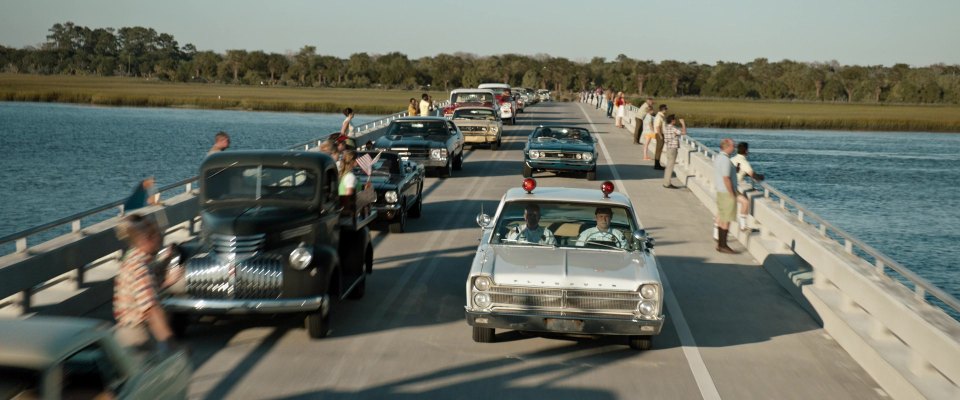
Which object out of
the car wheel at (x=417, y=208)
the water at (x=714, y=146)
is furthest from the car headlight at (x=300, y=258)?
the water at (x=714, y=146)

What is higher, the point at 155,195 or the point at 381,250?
the point at 155,195

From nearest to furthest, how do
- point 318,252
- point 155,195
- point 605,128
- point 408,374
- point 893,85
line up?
point 408,374 → point 318,252 → point 155,195 → point 605,128 → point 893,85

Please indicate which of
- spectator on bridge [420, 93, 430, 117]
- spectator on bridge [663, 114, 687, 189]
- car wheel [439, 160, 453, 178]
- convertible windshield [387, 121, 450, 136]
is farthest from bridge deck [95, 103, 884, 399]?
spectator on bridge [420, 93, 430, 117]

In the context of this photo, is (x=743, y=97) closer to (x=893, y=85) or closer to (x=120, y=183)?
(x=893, y=85)

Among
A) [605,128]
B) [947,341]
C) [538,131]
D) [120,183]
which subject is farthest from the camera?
[605,128]

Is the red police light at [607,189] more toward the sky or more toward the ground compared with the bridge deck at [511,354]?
more toward the sky

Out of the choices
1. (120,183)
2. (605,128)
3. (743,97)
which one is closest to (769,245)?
(120,183)

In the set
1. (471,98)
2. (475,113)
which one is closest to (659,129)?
(475,113)

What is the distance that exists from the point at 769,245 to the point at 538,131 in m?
13.5

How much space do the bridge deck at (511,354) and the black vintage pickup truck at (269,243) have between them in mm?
432

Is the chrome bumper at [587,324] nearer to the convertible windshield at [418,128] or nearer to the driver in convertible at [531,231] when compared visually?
the driver in convertible at [531,231]

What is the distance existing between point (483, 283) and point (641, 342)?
1.62 m

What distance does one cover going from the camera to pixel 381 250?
16.0 metres

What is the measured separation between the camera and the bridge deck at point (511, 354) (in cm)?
888
